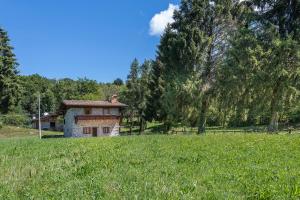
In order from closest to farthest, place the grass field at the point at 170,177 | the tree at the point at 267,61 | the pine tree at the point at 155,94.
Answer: the grass field at the point at 170,177 → the tree at the point at 267,61 → the pine tree at the point at 155,94

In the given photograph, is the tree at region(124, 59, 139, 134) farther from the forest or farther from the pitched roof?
the forest

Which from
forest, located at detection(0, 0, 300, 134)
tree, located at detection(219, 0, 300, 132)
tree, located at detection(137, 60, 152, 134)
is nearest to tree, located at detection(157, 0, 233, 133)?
forest, located at detection(0, 0, 300, 134)

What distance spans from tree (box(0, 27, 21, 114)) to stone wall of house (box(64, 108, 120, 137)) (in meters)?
13.1

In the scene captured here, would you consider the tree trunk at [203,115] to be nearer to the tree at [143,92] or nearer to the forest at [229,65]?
the forest at [229,65]

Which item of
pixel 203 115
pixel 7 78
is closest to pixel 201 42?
pixel 203 115

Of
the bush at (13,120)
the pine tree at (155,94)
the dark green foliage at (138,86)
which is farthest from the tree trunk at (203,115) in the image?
the bush at (13,120)

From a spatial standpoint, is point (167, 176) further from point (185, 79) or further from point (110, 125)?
point (110, 125)

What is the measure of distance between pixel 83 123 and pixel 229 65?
1303 inches

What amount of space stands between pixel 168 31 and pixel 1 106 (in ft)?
131

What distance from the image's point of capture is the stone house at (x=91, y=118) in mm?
62562

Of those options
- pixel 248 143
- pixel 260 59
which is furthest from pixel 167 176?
pixel 260 59

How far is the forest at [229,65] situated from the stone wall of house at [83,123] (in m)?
6.75

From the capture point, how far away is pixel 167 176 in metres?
11.0

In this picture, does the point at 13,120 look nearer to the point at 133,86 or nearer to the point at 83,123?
the point at 83,123
